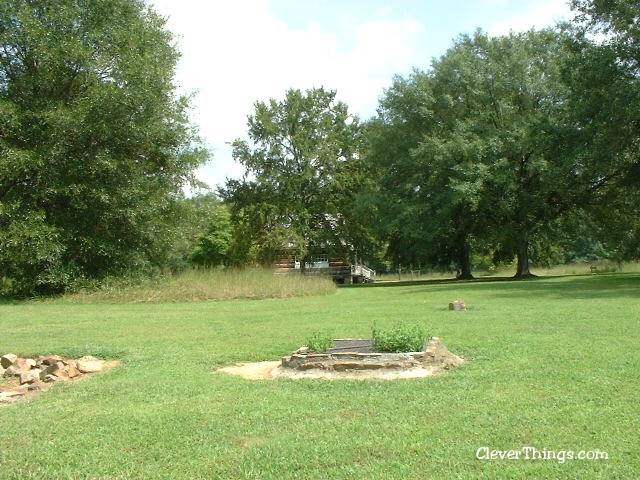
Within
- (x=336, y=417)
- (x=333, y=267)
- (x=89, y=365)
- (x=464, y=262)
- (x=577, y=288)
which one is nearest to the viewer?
(x=336, y=417)

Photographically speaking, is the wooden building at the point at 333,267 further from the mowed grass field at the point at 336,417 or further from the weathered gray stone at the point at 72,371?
the weathered gray stone at the point at 72,371

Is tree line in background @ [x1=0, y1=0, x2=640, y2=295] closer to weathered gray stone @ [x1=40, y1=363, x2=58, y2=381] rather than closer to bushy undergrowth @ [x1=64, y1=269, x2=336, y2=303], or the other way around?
bushy undergrowth @ [x1=64, y1=269, x2=336, y2=303]

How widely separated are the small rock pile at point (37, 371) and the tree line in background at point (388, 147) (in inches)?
595

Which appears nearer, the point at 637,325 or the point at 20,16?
the point at 637,325

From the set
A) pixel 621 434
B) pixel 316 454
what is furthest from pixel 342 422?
pixel 621 434

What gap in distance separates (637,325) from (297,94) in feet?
132

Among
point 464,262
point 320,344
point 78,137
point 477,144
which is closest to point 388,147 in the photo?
point 477,144

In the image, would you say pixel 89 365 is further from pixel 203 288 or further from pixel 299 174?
pixel 299 174

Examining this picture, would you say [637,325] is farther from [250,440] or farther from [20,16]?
[20,16]

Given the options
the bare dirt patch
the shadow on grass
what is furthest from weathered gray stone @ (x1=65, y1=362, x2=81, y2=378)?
the shadow on grass

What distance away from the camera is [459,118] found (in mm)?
35562

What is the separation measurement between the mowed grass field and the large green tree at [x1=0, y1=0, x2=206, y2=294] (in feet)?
47.3

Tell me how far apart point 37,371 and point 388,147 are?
104 feet

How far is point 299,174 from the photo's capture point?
46.0 meters
